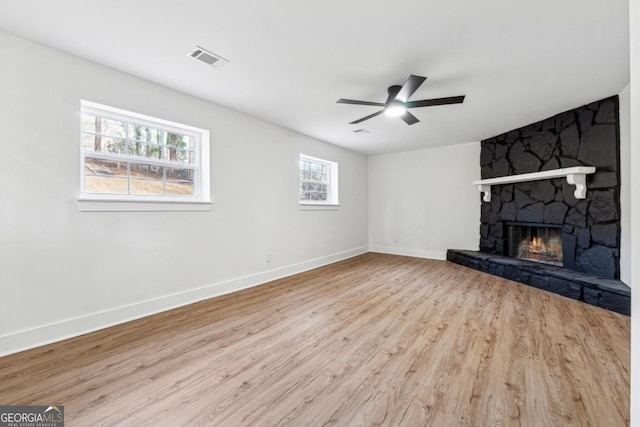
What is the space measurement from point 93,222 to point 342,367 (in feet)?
8.30

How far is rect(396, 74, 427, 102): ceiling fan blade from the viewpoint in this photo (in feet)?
7.63

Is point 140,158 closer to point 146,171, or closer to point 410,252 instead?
point 146,171

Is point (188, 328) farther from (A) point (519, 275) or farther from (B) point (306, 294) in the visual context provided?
(A) point (519, 275)

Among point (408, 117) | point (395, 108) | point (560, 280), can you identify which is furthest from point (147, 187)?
point (560, 280)

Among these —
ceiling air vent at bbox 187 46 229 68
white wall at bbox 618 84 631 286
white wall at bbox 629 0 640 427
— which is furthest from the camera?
white wall at bbox 618 84 631 286

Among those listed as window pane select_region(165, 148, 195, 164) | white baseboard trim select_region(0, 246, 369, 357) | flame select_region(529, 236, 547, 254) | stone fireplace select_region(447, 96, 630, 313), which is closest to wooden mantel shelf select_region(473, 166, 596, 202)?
stone fireplace select_region(447, 96, 630, 313)

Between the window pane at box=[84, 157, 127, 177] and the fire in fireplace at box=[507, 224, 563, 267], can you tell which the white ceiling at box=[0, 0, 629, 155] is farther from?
the fire in fireplace at box=[507, 224, 563, 267]

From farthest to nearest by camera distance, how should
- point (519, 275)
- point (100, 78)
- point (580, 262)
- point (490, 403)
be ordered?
1. point (519, 275)
2. point (580, 262)
3. point (100, 78)
4. point (490, 403)

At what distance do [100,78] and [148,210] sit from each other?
50.9 inches

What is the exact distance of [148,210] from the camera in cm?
282

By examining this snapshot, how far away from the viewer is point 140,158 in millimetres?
2861

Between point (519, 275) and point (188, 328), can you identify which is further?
point (519, 275)

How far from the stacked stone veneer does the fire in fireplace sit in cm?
14

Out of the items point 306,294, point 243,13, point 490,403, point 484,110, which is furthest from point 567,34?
point 306,294
